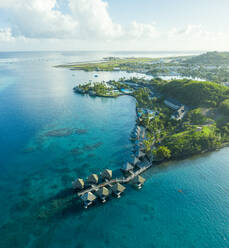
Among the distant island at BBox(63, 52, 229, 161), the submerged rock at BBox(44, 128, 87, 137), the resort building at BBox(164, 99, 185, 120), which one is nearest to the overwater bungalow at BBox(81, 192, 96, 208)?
the distant island at BBox(63, 52, 229, 161)

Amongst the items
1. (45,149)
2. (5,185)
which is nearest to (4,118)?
(45,149)

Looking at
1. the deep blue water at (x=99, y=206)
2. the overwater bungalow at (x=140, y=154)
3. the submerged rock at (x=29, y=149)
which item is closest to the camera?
the deep blue water at (x=99, y=206)

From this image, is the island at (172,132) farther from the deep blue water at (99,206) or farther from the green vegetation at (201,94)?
the deep blue water at (99,206)

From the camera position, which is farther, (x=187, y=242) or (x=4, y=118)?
(x=4, y=118)

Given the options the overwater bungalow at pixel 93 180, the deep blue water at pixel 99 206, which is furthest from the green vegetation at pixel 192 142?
the overwater bungalow at pixel 93 180

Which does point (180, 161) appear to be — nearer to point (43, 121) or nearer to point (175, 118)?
point (175, 118)

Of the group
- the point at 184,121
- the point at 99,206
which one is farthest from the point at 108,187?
the point at 184,121

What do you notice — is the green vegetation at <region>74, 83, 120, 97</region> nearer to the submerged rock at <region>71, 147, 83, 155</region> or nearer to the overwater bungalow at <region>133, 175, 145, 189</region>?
the submerged rock at <region>71, 147, 83, 155</region>
